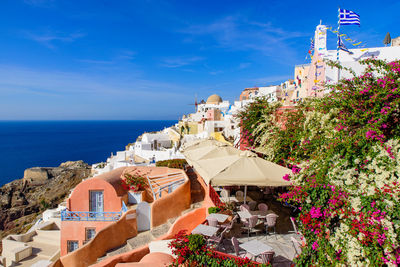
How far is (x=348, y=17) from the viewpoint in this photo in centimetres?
1427

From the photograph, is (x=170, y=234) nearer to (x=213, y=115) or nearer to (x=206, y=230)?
(x=206, y=230)

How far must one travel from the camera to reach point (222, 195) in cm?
1234

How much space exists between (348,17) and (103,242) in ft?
58.0

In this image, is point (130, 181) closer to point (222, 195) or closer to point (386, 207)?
point (222, 195)

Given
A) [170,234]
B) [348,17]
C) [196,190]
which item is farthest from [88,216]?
[348,17]

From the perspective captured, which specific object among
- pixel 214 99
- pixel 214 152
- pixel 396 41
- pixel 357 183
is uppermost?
pixel 396 41

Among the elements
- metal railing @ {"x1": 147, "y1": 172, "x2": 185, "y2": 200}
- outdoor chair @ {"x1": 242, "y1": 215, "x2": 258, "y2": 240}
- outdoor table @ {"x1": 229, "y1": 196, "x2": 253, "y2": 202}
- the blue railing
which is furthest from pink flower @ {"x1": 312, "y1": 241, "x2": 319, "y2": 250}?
the blue railing

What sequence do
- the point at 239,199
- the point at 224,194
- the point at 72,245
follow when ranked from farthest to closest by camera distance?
the point at 72,245
the point at 224,194
the point at 239,199

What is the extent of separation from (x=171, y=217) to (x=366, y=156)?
335 inches

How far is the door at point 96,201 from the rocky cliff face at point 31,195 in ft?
71.7

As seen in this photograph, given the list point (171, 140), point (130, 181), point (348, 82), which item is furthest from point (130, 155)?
point (348, 82)

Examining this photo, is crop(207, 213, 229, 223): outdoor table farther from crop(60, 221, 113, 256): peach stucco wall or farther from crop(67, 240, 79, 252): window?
crop(67, 240, 79, 252): window

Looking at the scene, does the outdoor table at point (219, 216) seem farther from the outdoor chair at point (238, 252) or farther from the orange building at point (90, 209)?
the orange building at point (90, 209)

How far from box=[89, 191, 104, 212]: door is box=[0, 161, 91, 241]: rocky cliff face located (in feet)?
71.7
